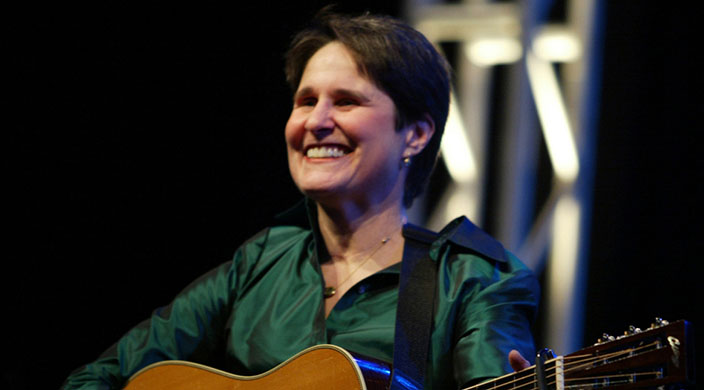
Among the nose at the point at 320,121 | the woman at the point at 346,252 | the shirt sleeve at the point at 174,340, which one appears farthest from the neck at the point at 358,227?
the shirt sleeve at the point at 174,340

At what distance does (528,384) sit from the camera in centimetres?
163

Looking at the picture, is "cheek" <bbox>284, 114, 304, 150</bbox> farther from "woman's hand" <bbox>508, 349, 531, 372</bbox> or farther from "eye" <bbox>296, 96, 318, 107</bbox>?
"woman's hand" <bbox>508, 349, 531, 372</bbox>

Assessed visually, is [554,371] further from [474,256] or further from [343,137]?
[343,137]

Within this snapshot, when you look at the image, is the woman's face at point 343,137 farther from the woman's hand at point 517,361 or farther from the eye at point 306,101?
the woman's hand at point 517,361

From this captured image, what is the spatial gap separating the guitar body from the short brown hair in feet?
2.71

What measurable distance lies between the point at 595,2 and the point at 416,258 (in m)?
1.90

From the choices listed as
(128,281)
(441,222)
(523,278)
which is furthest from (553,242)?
(128,281)

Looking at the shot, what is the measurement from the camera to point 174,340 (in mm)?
2494

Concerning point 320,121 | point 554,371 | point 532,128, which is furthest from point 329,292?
point 532,128

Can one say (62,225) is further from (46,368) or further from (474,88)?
(474,88)

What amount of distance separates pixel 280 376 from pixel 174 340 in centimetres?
63

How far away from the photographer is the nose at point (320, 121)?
2.37 metres

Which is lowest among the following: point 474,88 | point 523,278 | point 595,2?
point 523,278

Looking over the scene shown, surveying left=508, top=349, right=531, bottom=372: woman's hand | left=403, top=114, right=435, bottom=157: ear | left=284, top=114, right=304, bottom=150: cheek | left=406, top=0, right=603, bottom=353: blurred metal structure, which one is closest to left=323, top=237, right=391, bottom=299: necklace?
left=403, top=114, right=435, bottom=157: ear
